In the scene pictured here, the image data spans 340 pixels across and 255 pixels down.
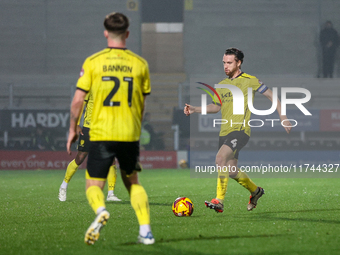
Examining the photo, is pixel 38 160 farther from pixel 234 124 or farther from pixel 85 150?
pixel 234 124

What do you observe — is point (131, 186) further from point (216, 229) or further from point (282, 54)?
point (282, 54)

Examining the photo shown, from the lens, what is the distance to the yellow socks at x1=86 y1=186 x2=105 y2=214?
4551 millimetres

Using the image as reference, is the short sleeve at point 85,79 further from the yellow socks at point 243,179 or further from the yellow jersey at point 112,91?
the yellow socks at point 243,179

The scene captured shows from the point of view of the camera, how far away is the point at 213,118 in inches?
768

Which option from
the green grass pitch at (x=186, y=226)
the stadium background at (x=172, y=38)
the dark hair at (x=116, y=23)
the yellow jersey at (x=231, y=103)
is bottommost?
the green grass pitch at (x=186, y=226)

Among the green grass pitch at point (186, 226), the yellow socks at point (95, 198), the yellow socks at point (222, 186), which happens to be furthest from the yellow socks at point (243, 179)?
the yellow socks at point (95, 198)

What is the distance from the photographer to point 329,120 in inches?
772

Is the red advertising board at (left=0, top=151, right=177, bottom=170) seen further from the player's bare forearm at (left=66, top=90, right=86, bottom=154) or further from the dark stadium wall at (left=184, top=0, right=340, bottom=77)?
the player's bare forearm at (left=66, top=90, right=86, bottom=154)

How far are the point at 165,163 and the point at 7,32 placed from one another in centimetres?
1141

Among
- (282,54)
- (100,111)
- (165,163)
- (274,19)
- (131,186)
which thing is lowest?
(165,163)

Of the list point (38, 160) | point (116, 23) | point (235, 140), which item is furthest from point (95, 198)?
point (38, 160)

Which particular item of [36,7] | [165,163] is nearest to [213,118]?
[165,163]

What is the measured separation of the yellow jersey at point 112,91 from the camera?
15.0 ft

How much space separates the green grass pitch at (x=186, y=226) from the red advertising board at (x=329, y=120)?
31.8 feet
